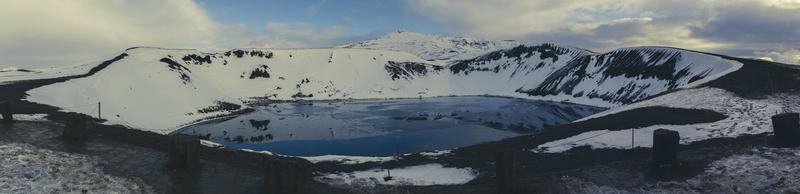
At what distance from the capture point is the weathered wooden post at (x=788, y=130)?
24.2m

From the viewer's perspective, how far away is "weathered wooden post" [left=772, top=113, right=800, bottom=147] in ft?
79.6

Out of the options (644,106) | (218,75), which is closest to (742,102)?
(644,106)

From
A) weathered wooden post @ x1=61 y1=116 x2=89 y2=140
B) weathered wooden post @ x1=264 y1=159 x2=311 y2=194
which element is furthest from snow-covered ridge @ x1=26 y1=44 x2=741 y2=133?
weathered wooden post @ x1=264 y1=159 x2=311 y2=194

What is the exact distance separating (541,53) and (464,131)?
93.2 m

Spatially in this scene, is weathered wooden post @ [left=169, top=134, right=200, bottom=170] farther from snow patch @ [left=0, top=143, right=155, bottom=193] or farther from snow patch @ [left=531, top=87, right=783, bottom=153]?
snow patch @ [left=531, top=87, right=783, bottom=153]

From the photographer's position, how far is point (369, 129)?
202ft

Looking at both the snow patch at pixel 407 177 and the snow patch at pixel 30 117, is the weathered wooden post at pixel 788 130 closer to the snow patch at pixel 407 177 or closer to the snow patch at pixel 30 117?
the snow patch at pixel 407 177

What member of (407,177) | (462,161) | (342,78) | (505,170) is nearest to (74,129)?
(407,177)

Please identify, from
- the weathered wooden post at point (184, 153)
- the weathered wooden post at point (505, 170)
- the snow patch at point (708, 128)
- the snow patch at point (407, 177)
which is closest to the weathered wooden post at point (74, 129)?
the weathered wooden post at point (184, 153)

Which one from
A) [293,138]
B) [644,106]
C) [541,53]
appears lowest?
[293,138]

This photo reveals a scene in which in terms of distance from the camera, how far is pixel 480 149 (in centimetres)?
3672

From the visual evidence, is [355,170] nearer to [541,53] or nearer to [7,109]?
[7,109]

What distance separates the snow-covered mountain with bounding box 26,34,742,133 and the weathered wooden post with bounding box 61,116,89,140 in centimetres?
2200

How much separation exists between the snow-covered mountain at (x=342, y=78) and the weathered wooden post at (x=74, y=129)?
2200 centimetres
